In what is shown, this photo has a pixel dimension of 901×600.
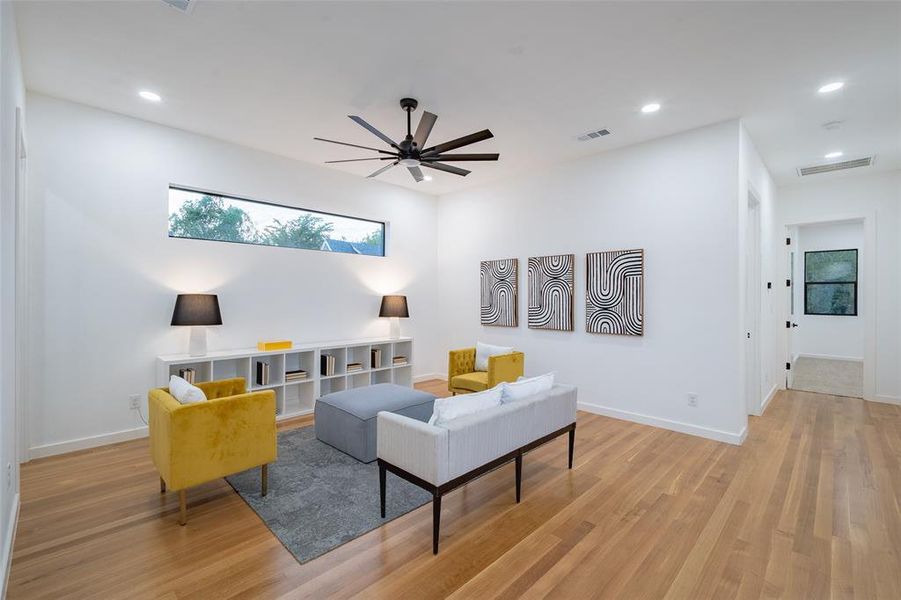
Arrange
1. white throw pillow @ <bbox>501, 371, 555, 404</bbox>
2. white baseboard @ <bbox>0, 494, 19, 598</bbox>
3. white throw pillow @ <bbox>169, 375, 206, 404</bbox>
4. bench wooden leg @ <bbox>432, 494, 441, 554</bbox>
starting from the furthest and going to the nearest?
1. white throw pillow @ <bbox>501, 371, 555, 404</bbox>
2. white throw pillow @ <bbox>169, 375, 206, 404</bbox>
3. bench wooden leg @ <bbox>432, 494, 441, 554</bbox>
4. white baseboard @ <bbox>0, 494, 19, 598</bbox>

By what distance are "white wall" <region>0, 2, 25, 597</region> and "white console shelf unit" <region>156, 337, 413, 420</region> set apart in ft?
4.82

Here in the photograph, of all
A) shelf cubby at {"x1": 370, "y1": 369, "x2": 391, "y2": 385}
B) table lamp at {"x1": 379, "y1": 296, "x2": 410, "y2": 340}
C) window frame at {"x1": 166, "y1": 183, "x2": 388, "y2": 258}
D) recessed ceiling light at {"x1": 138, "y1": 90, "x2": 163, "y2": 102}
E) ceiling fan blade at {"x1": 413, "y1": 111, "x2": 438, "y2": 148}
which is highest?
recessed ceiling light at {"x1": 138, "y1": 90, "x2": 163, "y2": 102}

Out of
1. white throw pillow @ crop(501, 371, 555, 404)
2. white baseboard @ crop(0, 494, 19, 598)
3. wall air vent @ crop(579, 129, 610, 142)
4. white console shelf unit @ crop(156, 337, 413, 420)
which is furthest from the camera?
wall air vent @ crop(579, 129, 610, 142)

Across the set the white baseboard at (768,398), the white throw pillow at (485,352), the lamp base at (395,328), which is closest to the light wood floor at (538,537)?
the white baseboard at (768,398)

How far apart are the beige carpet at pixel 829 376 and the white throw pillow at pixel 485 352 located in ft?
15.3

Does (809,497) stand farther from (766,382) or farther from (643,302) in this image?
(766,382)

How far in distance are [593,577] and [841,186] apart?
672 centimetres

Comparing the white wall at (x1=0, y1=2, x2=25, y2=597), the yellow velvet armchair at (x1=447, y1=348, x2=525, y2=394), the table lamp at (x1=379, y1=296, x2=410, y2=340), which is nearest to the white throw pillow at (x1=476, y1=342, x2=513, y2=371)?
the yellow velvet armchair at (x1=447, y1=348, x2=525, y2=394)

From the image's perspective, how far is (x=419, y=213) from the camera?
21.8 feet

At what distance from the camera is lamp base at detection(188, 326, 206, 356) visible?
4.11 metres

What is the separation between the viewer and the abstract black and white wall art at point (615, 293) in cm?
452

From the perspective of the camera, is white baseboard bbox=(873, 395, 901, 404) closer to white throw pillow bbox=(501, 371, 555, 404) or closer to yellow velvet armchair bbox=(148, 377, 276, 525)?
white throw pillow bbox=(501, 371, 555, 404)

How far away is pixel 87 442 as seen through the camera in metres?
3.70

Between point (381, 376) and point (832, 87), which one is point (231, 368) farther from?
point (832, 87)
